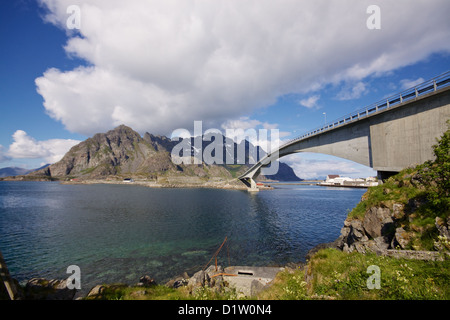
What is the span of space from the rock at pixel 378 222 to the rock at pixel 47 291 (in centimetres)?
2799

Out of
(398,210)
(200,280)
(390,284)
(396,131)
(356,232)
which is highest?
(396,131)

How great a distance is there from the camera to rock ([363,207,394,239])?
17531 mm

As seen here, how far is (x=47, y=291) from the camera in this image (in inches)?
530

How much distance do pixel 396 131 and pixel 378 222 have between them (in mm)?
12053

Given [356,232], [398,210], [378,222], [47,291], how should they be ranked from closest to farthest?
1. [47,291]
2. [398,210]
3. [378,222]
4. [356,232]

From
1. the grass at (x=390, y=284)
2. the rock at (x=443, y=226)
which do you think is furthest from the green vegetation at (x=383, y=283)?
the rock at (x=443, y=226)

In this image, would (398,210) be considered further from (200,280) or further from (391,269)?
(200,280)

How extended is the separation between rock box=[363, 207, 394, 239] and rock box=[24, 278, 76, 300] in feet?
91.8

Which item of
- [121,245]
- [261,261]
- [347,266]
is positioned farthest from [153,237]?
[347,266]

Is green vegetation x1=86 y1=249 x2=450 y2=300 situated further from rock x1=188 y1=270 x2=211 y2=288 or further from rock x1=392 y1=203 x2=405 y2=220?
rock x1=392 y1=203 x2=405 y2=220

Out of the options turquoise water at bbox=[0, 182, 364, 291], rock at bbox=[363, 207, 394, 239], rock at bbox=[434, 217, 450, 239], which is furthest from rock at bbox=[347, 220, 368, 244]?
rock at bbox=[434, 217, 450, 239]

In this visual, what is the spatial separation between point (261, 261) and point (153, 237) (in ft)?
61.2

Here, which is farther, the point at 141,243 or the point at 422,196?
the point at 141,243

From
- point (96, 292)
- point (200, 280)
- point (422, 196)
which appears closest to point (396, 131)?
point (422, 196)
